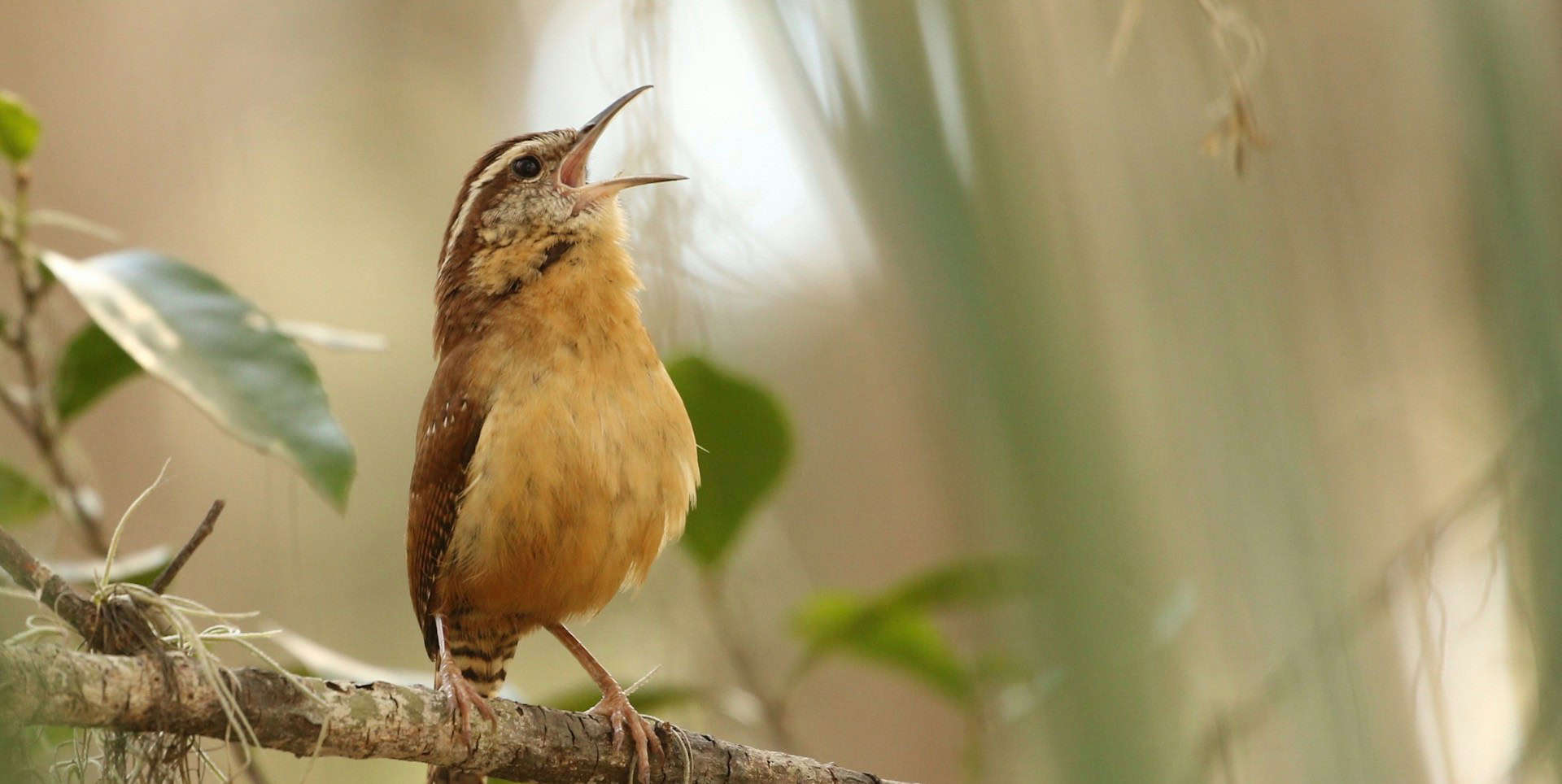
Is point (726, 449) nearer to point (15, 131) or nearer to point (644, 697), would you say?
point (644, 697)

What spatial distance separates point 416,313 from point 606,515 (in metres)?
6.52

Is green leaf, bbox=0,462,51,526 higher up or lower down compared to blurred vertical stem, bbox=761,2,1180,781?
lower down

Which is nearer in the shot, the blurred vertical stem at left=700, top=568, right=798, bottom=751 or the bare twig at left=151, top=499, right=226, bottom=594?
the bare twig at left=151, top=499, right=226, bottom=594

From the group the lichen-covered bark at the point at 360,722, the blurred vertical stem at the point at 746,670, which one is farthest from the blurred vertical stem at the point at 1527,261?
the blurred vertical stem at the point at 746,670

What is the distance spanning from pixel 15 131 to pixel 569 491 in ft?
5.17

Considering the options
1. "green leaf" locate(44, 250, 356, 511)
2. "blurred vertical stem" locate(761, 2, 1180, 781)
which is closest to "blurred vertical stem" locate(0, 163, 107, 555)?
"green leaf" locate(44, 250, 356, 511)

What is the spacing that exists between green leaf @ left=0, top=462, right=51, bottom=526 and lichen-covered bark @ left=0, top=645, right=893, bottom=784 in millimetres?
1440

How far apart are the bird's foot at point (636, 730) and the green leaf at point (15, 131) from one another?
185 centimetres

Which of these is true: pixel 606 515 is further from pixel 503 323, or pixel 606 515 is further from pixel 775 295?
pixel 775 295

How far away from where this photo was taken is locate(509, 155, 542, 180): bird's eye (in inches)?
137

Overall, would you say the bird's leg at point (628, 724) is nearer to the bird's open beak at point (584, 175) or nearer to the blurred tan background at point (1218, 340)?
the bird's open beak at point (584, 175)

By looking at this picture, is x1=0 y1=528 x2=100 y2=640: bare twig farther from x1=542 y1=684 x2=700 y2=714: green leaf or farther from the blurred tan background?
x1=542 y1=684 x2=700 y2=714: green leaf

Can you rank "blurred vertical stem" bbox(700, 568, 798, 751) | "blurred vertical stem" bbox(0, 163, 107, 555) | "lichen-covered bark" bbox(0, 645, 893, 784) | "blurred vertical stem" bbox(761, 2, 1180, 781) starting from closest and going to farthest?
"blurred vertical stem" bbox(761, 2, 1180, 781), "lichen-covered bark" bbox(0, 645, 893, 784), "blurred vertical stem" bbox(0, 163, 107, 555), "blurred vertical stem" bbox(700, 568, 798, 751)

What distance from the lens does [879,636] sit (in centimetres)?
358
